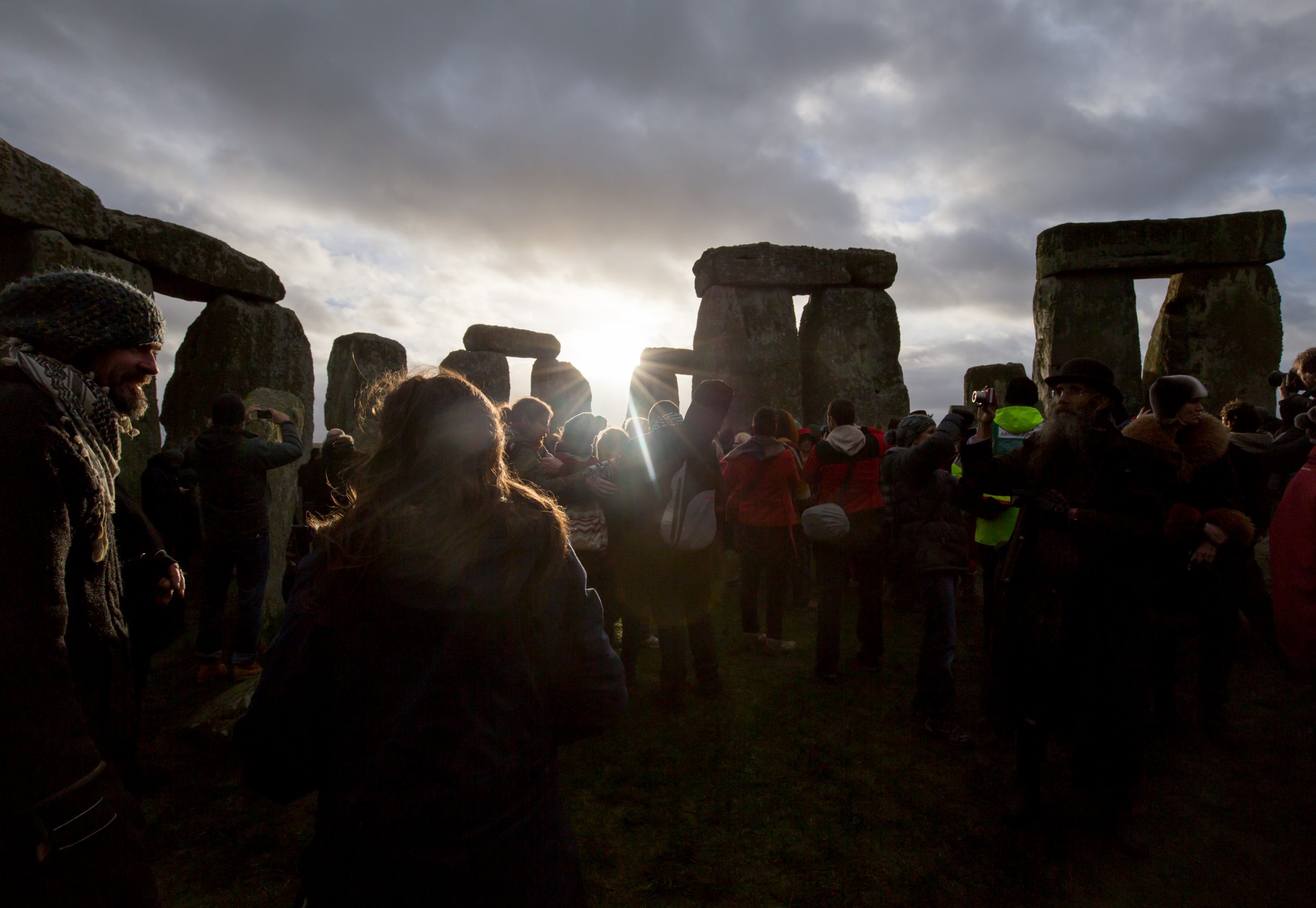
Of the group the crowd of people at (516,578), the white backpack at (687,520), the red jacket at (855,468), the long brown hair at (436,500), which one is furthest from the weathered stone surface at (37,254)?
the red jacket at (855,468)

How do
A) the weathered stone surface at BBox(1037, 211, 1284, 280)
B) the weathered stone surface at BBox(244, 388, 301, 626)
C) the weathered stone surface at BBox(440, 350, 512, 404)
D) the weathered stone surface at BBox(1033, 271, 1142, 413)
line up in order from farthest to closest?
the weathered stone surface at BBox(440, 350, 512, 404)
the weathered stone surface at BBox(1033, 271, 1142, 413)
the weathered stone surface at BBox(1037, 211, 1284, 280)
the weathered stone surface at BBox(244, 388, 301, 626)

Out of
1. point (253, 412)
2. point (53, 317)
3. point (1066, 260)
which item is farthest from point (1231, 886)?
point (1066, 260)

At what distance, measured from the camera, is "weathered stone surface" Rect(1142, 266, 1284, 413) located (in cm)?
769

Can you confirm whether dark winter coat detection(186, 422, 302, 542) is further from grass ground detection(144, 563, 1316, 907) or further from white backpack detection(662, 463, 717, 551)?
white backpack detection(662, 463, 717, 551)

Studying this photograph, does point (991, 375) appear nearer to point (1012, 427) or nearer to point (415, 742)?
point (1012, 427)

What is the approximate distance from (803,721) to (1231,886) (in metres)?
1.72

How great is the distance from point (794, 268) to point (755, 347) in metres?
1.27

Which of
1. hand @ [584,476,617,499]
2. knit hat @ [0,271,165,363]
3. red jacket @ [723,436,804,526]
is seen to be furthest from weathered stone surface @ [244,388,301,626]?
knit hat @ [0,271,165,363]

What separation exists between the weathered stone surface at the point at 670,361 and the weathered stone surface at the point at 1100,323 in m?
6.71

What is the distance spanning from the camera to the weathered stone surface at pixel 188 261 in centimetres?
470

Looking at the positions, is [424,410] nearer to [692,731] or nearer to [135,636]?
[135,636]

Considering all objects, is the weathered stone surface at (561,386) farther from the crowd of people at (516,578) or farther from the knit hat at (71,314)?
the knit hat at (71,314)

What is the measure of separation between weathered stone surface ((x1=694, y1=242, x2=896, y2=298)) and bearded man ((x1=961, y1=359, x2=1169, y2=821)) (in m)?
7.30

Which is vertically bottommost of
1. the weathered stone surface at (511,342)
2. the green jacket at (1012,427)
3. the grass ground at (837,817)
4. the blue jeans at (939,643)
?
the grass ground at (837,817)
